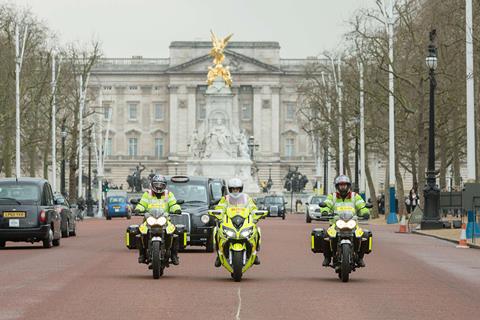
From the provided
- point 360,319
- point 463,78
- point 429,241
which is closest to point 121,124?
point 463,78

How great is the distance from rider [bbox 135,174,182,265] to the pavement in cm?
40

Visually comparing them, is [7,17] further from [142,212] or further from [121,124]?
[121,124]

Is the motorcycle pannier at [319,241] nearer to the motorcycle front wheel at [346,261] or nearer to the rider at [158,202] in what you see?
the motorcycle front wheel at [346,261]

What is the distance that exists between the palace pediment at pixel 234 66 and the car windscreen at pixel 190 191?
151237mm

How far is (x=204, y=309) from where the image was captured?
17.8 meters

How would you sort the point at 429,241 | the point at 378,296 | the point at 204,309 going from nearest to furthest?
the point at 204,309, the point at 378,296, the point at 429,241

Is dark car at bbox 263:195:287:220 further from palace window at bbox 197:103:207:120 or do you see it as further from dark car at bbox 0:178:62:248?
palace window at bbox 197:103:207:120

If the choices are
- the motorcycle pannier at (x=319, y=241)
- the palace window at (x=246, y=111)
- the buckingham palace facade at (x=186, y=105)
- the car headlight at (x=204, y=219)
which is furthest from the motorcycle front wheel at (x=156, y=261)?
the palace window at (x=246, y=111)

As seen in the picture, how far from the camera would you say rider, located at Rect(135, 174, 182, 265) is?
2395 centimetres

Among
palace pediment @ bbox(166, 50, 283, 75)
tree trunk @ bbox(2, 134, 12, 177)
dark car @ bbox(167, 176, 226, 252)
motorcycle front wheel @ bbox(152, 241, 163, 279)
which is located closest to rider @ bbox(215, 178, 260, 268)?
motorcycle front wheel @ bbox(152, 241, 163, 279)

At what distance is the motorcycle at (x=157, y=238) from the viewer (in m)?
23.1

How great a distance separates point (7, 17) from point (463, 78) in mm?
32504

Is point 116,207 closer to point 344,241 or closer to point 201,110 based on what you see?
point 344,241

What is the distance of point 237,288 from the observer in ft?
69.8
